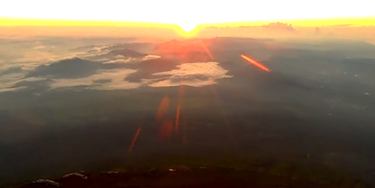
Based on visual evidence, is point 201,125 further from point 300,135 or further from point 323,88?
point 323,88

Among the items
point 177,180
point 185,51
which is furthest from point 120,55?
point 177,180

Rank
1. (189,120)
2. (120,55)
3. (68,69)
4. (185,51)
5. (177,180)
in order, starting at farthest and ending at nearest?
(185,51) → (120,55) → (68,69) → (189,120) → (177,180)

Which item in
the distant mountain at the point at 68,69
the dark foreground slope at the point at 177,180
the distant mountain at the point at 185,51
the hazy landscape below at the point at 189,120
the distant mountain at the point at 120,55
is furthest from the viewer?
the distant mountain at the point at 185,51

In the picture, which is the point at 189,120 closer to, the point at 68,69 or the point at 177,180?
the point at 177,180

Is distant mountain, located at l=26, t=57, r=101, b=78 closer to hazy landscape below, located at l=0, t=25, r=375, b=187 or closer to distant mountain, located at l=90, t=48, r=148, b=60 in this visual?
hazy landscape below, located at l=0, t=25, r=375, b=187

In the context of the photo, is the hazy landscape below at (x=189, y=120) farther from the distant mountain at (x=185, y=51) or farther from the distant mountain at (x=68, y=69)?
the distant mountain at (x=185, y=51)

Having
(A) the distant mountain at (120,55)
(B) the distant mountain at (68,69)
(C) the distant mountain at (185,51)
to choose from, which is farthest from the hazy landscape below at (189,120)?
(C) the distant mountain at (185,51)

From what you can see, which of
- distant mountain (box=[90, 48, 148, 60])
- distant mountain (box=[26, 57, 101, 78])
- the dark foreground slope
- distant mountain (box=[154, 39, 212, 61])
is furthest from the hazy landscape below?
distant mountain (box=[154, 39, 212, 61])

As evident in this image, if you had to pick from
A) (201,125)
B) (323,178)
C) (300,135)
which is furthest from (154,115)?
(323,178)
